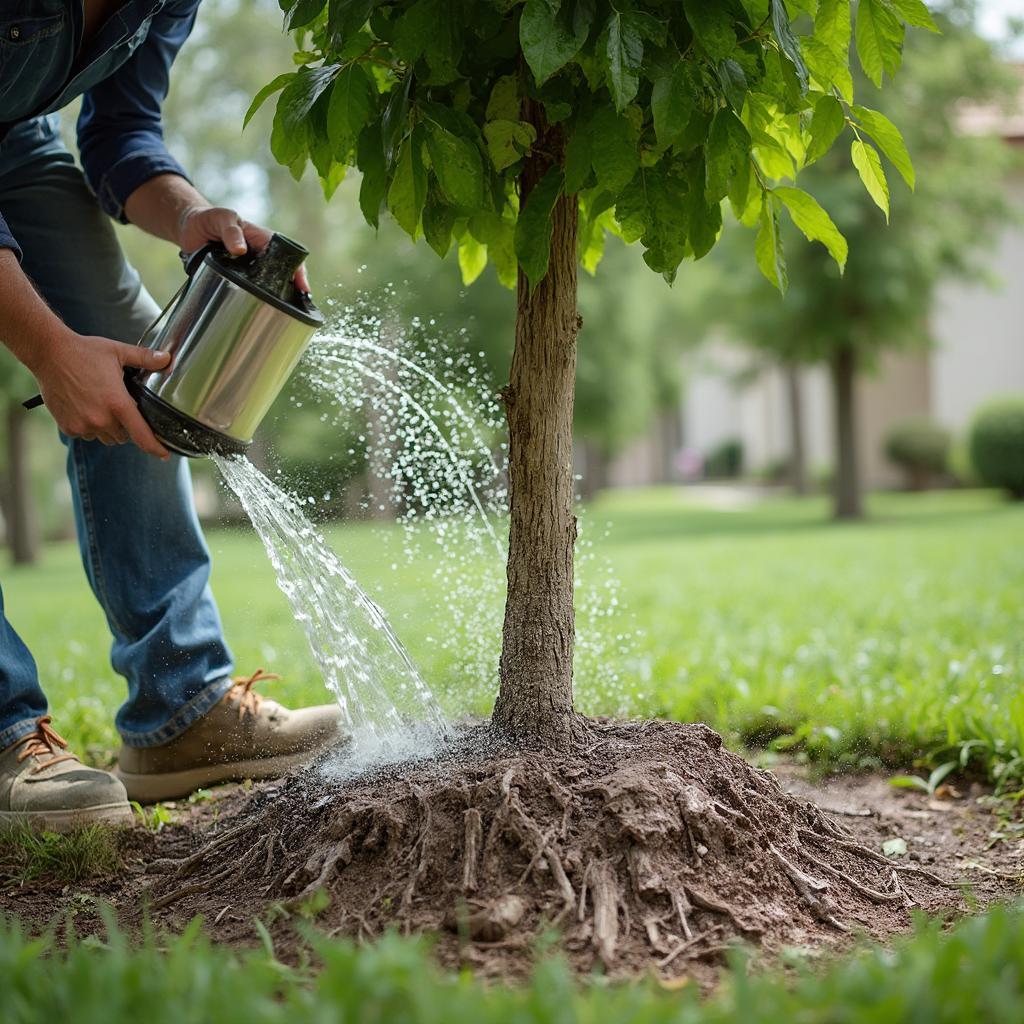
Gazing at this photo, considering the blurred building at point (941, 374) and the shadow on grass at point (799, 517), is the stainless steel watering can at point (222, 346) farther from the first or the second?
the blurred building at point (941, 374)

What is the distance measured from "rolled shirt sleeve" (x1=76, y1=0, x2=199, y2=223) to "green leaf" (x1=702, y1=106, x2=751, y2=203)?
1335 mm

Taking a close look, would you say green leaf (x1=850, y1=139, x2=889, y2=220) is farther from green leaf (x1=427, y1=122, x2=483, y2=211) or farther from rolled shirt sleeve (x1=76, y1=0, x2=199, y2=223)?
rolled shirt sleeve (x1=76, y1=0, x2=199, y2=223)

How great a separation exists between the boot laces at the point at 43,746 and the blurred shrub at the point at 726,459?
106ft

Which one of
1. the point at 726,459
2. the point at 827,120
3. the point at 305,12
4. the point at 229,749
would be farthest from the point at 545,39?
the point at 726,459

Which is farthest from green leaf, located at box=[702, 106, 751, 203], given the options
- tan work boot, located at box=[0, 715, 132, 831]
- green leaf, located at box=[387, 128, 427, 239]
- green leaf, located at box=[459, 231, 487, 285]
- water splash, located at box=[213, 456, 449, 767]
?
tan work boot, located at box=[0, 715, 132, 831]

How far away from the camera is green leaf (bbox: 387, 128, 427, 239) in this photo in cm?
175

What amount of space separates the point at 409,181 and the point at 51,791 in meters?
1.37

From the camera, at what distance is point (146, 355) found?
1.97m

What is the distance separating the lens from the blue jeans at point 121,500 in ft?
8.00

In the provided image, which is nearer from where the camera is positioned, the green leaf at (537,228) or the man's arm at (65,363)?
the green leaf at (537,228)

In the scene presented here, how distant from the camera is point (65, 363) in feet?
6.17

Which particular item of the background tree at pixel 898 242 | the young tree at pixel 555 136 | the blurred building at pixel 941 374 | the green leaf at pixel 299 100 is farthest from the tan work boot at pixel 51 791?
the blurred building at pixel 941 374

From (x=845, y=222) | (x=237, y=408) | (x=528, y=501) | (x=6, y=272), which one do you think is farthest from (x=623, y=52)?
(x=845, y=222)

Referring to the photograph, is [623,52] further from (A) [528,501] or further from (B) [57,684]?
(B) [57,684]
